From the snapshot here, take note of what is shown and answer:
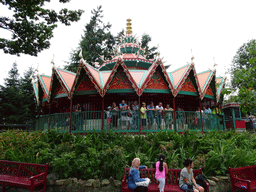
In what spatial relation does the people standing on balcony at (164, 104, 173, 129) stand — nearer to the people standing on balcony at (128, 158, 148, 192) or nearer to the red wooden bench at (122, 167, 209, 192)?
the red wooden bench at (122, 167, 209, 192)

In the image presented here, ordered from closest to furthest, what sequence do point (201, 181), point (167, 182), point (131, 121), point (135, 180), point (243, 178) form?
point (135, 180) < point (201, 181) < point (167, 182) < point (243, 178) < point (131, 121)

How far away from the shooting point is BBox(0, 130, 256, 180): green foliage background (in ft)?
20.9

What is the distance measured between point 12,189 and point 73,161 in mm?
2127

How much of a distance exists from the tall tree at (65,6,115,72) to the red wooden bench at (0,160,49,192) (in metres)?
24.4

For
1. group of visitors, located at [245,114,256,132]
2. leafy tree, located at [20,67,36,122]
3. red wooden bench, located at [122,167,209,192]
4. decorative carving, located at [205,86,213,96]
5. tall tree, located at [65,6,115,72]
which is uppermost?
tall tree, located at [65,6,115,72]

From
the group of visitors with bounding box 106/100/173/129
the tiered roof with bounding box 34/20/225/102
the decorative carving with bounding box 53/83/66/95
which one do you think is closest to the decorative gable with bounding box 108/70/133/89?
the tiered roof with bounding box 34/20/225/102

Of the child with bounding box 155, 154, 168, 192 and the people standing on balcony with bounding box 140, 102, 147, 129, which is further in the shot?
the people standing on balcony with bounding box 140, 102, 147, 129

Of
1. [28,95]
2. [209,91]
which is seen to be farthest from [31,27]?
[28,95]

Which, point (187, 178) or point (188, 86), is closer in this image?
point (187, 178)

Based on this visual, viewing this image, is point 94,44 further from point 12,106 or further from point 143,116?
point 143,116

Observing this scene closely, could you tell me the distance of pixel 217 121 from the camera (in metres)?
13.0

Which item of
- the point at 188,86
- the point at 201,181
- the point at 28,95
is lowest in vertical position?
the point at 201,181

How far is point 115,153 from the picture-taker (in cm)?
680

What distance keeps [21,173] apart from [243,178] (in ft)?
23.4
